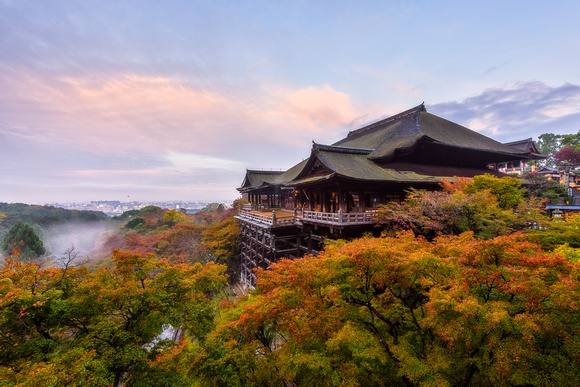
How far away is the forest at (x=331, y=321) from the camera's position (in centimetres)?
471

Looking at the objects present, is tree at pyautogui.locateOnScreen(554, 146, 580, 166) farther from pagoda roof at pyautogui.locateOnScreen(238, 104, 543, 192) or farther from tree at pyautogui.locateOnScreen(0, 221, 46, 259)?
tree at pyautogui.locateOnScreen(0, 221, 46, 259)

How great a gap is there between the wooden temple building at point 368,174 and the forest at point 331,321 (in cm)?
561

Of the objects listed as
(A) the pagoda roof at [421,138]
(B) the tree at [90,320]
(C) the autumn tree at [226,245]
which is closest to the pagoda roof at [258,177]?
(C) the autumn tree at [226,245]

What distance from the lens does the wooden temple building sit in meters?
14.5

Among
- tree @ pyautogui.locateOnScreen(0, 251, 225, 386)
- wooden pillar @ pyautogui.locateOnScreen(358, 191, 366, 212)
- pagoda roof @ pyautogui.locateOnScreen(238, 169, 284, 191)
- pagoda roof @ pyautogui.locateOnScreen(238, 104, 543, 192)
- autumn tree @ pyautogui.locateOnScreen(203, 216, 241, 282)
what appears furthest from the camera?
pagoda roof @ pyautogui.locateOnScreen(238, 169, 284, 191)

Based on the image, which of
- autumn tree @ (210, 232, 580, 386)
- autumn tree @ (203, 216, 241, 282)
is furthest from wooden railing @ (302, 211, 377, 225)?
autumn tree @ (203, 216, 241, 282)

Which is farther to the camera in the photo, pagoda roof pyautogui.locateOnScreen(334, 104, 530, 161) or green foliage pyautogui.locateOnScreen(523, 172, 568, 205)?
green foliage pyautogui.locateOnScreen(523, 172, 568, 205)

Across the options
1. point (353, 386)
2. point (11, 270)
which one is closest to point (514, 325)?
point (353, 386)

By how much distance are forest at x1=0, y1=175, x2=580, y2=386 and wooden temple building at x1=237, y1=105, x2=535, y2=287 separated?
561 centimetres

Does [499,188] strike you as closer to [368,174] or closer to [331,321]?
[368,174]

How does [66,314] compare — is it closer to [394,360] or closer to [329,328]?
[329,328]

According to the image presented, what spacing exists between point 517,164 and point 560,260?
43.9 metres

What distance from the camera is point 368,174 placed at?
1494 cm

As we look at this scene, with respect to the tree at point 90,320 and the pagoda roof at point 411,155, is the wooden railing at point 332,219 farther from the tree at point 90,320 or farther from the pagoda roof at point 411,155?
the tree at point 90,320
